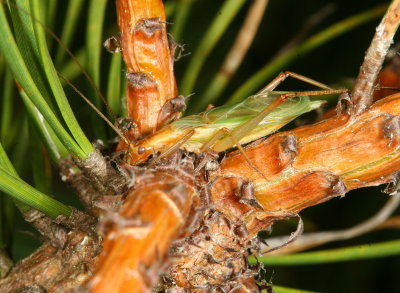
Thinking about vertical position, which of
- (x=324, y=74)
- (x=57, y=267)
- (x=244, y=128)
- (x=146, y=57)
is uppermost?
(x=146, y=57)

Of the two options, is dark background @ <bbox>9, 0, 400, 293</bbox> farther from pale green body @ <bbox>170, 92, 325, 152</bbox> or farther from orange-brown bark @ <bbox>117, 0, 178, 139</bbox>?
orange-brown bark @ <bbox>117, 0, 178, 139</bbox>

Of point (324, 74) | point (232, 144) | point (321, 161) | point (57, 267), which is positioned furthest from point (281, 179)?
point (324, 74)

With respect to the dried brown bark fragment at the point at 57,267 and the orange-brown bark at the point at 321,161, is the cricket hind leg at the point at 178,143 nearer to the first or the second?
the orange-brown bark at the point at 321,161

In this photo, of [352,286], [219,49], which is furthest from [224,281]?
[219,49]

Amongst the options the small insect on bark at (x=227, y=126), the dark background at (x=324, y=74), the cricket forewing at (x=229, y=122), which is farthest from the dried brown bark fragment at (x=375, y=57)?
the dark background at (x=324, y=74)

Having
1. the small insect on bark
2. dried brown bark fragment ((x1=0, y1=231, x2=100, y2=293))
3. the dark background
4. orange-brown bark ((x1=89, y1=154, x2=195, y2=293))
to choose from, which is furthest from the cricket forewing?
the dark background

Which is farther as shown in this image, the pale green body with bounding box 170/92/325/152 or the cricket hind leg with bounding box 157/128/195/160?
the pale green body with bounding box 170/92/325/152

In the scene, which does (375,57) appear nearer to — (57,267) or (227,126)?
(227,126)
